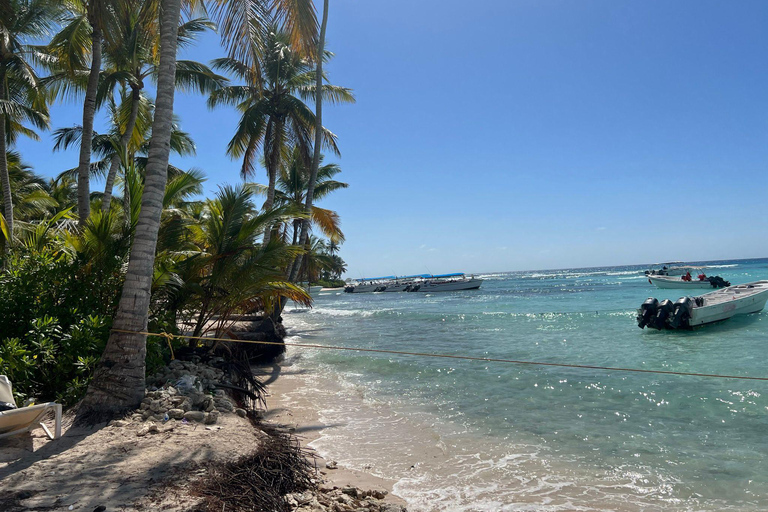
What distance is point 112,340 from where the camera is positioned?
15.0ft

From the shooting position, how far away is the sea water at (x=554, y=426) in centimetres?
443

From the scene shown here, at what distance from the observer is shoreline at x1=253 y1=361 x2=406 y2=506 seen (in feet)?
14.7

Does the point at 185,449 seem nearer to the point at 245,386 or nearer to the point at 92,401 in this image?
the point at 92,401

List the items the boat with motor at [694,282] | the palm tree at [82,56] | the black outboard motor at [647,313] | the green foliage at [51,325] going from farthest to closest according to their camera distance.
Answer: the boat with motor at [694,282] < the black outboard motor at [647,313] < the palm tree at [82,56] < the green foliage at [51,325]

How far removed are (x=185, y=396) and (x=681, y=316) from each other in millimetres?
16427

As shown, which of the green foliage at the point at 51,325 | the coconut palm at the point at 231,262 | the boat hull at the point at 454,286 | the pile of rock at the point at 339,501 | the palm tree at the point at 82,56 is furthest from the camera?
the boat hull at the point at 454,286

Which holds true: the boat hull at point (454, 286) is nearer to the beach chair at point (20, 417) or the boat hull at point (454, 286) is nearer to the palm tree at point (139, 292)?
the palm tree at point (139, 292)

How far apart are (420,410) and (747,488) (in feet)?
13.9

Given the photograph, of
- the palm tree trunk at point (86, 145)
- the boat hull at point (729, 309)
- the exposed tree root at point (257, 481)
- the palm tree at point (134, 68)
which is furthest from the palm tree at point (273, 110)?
the boat hull at point (729, 309)

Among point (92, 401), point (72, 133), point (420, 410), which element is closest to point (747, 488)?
point (420, 410)

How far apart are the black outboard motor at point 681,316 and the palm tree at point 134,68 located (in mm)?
17641


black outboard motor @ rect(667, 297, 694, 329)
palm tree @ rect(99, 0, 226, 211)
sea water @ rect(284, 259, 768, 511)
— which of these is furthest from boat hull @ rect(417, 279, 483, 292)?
palm tree @ rect(99, 0, 226, 211)

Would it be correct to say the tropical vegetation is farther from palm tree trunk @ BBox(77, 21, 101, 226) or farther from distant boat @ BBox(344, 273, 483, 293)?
distant boat @ BBox(344, 273, 483, 293)

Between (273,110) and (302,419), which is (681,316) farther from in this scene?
(273,110)
